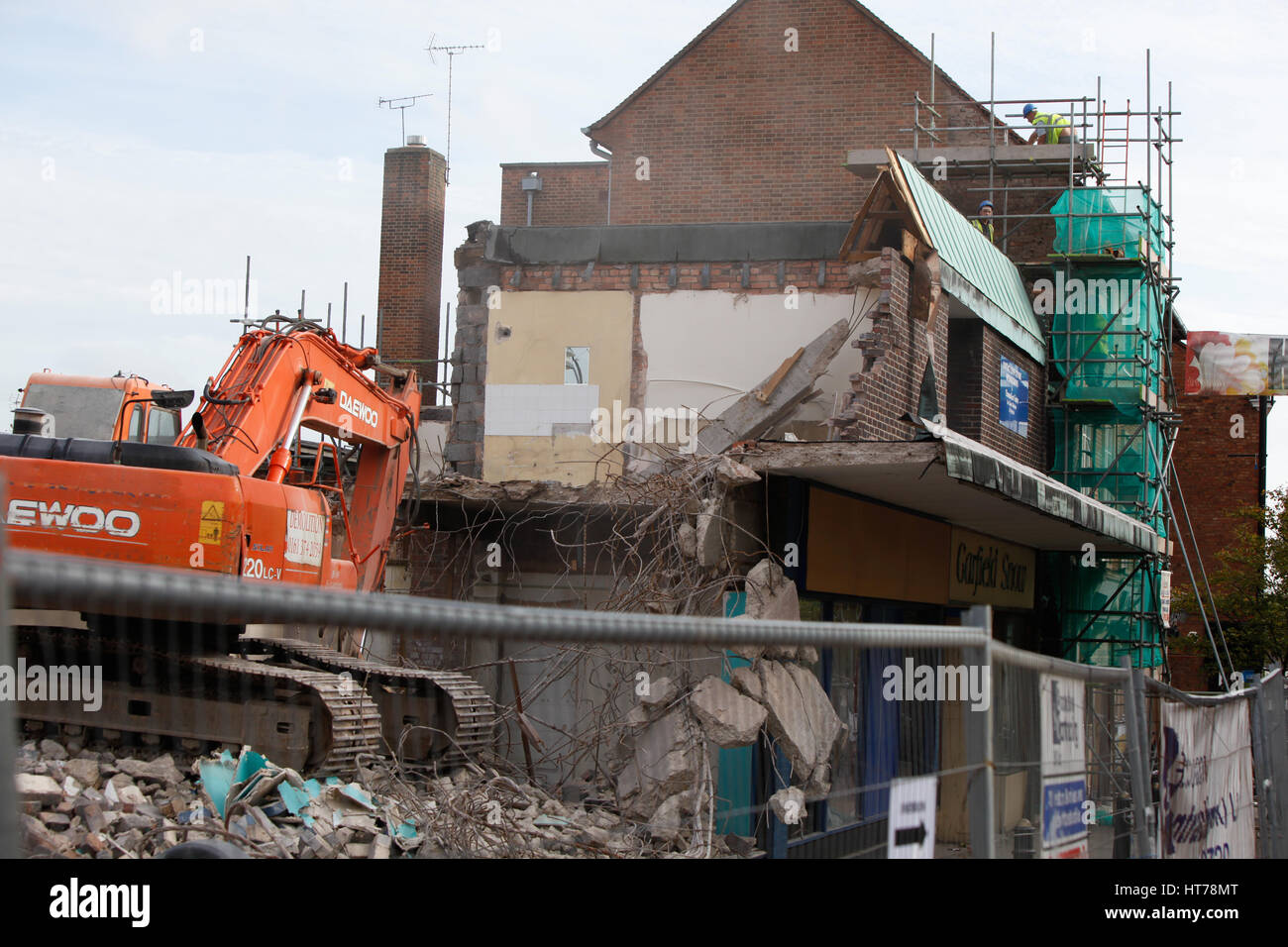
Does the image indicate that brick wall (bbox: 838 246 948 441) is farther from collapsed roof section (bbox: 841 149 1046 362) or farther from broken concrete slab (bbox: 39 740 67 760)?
broken concrete slab (bbox: 39 740 67 760)

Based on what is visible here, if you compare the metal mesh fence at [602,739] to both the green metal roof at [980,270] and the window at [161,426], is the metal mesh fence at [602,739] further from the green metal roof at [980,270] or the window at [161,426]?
the green metal roof at [980,270]

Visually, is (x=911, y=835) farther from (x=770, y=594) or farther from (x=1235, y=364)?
(x=1235, y=364)

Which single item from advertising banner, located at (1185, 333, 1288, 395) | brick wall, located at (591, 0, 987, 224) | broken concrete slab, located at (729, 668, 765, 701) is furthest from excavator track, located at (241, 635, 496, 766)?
advertising banner, located at (1185, 333, 1288, 395)

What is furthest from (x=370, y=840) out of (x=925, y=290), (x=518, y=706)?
(x=925, y=290)

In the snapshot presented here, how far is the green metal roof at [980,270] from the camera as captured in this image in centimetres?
1538

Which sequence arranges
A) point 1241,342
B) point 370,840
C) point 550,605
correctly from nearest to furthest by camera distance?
point 370,840
point 550,605
point 1241,342

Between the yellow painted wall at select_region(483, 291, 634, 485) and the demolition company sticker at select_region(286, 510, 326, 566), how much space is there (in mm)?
6837

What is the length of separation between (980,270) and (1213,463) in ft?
71.4

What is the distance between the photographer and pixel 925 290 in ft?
46.5

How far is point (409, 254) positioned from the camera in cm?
3266

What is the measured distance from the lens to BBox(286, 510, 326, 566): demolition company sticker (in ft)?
33.4

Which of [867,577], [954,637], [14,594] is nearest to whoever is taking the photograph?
[14,594]

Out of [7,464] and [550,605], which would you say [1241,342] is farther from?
[7,464]
